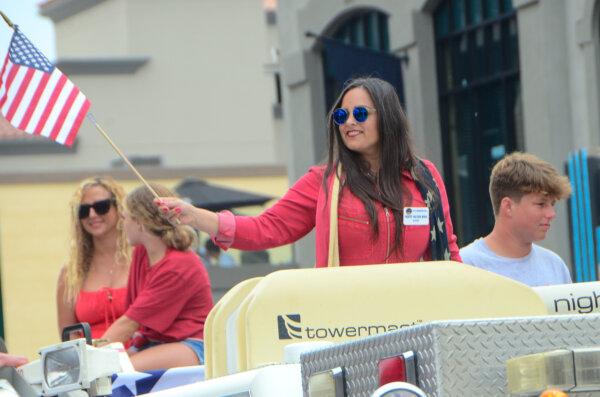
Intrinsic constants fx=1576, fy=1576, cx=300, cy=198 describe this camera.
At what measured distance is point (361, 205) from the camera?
17.3 feet

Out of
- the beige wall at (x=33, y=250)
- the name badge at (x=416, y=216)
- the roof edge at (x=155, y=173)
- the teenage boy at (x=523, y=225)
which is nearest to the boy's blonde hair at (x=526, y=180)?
the teenage boy at (x=523, y=225)

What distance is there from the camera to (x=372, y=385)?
12.2ft

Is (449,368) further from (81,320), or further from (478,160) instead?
(478,160)

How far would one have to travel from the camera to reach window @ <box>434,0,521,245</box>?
14.9 metres

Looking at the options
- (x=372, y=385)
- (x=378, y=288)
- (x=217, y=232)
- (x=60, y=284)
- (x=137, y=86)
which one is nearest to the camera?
(x=372, y=385)

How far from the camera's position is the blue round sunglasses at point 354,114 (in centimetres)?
539

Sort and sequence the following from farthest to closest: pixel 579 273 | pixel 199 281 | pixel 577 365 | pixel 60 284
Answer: pixel 579 273, pixel 60 284, pixel 199 281, pixel 577 365

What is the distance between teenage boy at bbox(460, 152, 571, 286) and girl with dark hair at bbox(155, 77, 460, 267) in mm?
1041

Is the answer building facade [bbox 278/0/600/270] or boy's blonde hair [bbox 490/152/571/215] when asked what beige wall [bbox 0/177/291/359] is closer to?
building facade [bbox 278/0/600/270]

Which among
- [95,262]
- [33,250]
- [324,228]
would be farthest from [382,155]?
[33,250]

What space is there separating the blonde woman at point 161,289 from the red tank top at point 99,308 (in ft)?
0.85

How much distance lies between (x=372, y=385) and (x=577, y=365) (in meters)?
0.52

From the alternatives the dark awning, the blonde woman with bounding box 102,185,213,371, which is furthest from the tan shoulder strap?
the dark awning

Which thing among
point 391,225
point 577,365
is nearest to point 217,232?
point 391,225
